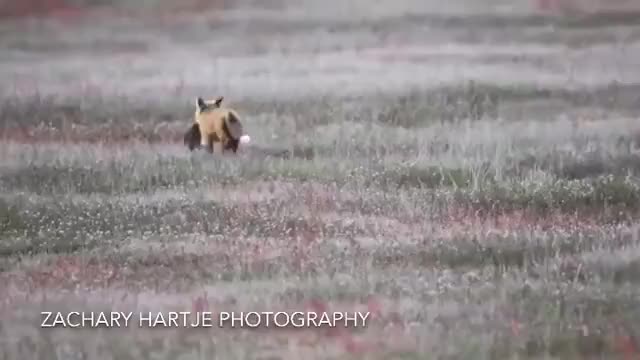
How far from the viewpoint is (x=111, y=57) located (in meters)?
2.11

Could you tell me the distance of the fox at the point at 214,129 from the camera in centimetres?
207

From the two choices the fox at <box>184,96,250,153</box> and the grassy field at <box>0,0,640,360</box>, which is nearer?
the grassy field at <box>0,0,640,360</box>

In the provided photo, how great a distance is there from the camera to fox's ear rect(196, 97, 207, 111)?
2084 millimetres

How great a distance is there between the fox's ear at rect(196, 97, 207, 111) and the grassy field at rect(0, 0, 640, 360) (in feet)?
0.09

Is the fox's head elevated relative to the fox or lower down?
elevated

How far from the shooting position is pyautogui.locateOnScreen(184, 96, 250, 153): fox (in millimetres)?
2072

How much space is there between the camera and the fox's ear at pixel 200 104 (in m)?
2.08

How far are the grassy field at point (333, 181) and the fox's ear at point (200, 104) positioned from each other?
3cm

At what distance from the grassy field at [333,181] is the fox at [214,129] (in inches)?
0.8

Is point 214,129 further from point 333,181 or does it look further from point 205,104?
point 333,181

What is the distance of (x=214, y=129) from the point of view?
81.4 inches

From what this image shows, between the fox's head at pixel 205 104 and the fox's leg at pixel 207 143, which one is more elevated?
the fox's head at pixel 205 104

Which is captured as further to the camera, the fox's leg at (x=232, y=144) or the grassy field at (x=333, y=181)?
the fox's leg at (x=232, y=144)

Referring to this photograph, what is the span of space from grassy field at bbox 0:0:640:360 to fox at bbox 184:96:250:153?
19mm
